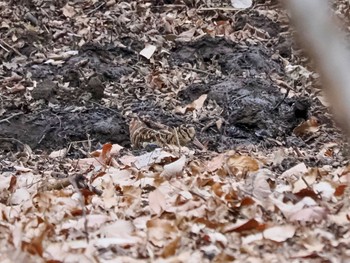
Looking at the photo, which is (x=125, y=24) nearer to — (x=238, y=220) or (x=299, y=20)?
(x=238, y=220)

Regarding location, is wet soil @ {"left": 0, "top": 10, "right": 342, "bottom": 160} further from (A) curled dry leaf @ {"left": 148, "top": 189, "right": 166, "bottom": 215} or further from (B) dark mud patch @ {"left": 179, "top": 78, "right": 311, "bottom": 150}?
(A) curled dry leaf @ {"left": 148, "top": 189, "right": 166, "bottom": 215}

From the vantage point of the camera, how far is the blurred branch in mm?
1086

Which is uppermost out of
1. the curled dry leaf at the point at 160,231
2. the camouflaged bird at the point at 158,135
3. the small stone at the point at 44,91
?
the curled dry leaf at the point at 160,231

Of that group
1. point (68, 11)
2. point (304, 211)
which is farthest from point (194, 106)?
point (304, 211)

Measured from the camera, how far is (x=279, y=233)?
2.87m

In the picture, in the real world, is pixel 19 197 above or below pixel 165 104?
above

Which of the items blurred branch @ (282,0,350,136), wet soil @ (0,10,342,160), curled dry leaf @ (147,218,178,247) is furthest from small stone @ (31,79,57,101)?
blurred branch @ (282,0,350,136)

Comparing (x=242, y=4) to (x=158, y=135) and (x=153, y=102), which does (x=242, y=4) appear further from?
A: (x=158, y=135)

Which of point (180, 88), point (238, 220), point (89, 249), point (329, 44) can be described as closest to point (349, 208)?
point (238, 220)

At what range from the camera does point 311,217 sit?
9.95 ft

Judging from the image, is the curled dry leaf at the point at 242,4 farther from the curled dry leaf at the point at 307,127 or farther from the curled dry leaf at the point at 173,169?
the curled dry leaf at the point at 173,169

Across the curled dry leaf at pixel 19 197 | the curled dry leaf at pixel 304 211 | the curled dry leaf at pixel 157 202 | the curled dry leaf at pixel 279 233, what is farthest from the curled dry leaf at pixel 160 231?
the curled dry leaf at pixel 19 197

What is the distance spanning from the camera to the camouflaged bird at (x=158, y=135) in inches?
239

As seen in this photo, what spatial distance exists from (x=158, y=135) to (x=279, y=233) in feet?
11.0
